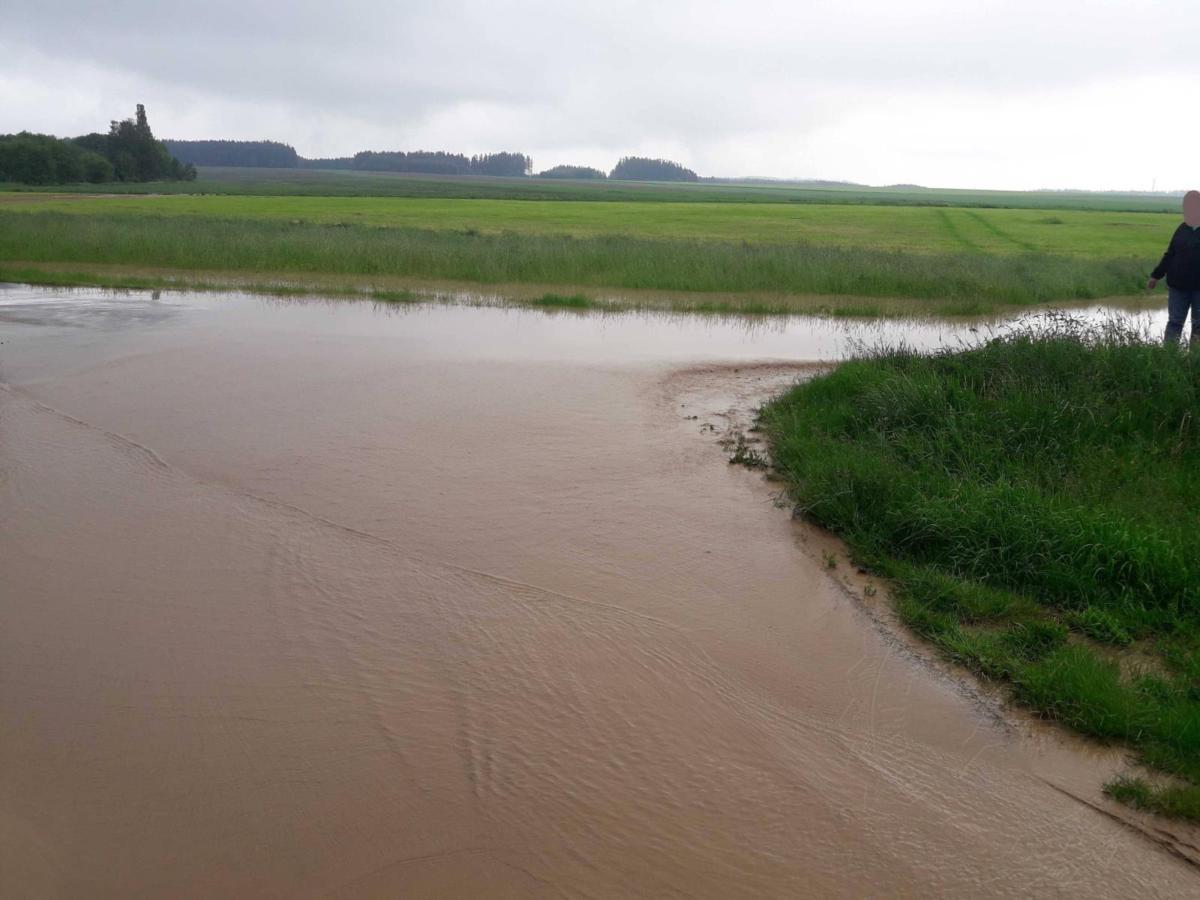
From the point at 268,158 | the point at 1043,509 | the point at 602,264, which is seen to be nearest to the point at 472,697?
the point at 1043,509

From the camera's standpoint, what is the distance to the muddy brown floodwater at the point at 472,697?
3.43m

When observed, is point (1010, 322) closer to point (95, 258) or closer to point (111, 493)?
point (111, 493)

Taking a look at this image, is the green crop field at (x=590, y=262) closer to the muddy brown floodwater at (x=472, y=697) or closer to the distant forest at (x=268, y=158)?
the muddy brown floodwater at (x=472, y=697)

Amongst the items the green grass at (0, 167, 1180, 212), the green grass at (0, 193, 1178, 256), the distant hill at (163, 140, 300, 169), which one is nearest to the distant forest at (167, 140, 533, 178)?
the distant hill at (163, 140, 300, 169)

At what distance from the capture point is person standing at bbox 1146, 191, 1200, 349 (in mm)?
9797

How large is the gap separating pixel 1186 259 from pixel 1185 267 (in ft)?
0.26

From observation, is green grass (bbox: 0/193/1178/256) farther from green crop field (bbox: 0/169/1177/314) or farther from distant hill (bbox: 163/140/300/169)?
distant hill (bbox: 163/140/300/169)

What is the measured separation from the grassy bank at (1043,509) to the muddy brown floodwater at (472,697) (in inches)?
11.4

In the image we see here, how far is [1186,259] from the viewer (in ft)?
32.3

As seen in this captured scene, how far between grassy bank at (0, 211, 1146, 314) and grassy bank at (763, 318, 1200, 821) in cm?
1148

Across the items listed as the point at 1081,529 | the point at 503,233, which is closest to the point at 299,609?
the point at 1081,529

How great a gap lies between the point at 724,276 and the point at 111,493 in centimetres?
1617

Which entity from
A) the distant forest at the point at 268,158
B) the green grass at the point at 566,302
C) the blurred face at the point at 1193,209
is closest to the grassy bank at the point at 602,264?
the green grass at the point at 566,302

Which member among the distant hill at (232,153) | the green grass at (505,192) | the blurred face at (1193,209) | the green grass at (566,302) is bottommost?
the green grass at (566,302)
